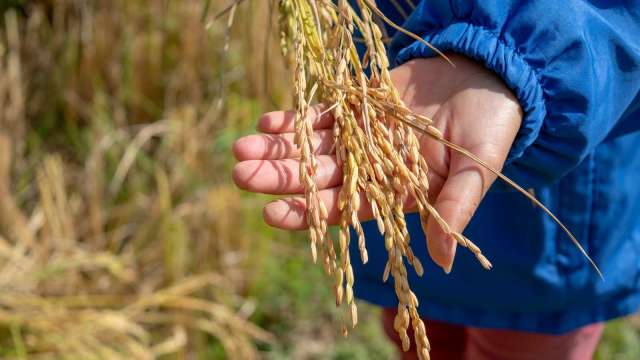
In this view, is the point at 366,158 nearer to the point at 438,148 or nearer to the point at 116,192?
the point at 438,148

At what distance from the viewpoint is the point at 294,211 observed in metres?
0.96

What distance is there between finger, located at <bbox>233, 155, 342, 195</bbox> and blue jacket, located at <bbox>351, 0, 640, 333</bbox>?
0.74 ft

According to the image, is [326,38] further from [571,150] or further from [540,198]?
[540,198]

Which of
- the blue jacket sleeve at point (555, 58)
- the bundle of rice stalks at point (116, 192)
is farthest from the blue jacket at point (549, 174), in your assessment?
the bundle of rice stalks at point (116, 192)

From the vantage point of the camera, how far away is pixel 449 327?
68.3 inches

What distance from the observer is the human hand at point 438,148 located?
0.96 m

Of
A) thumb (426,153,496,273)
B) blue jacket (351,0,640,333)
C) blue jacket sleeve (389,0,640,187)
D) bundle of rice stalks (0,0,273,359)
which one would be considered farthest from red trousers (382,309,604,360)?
bundle of rice stalks (0,0,273,359)

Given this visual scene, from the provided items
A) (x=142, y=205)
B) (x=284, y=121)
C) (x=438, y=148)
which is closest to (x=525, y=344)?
(x=438, y=148)

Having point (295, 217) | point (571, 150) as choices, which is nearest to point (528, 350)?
point (571, 150)

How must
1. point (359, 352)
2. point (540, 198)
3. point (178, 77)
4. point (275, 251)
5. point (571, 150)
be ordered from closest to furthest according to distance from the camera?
1. point (571, 150)
2. point (540, 198)
3. point (359, 352)
4. point (275, 251)
5. point (178, 77)

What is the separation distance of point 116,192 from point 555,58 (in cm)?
193

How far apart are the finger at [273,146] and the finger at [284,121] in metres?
0.01

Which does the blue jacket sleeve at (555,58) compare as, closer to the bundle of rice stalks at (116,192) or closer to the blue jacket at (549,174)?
the blue jacket at (549,174)

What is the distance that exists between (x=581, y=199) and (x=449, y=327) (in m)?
0.48
